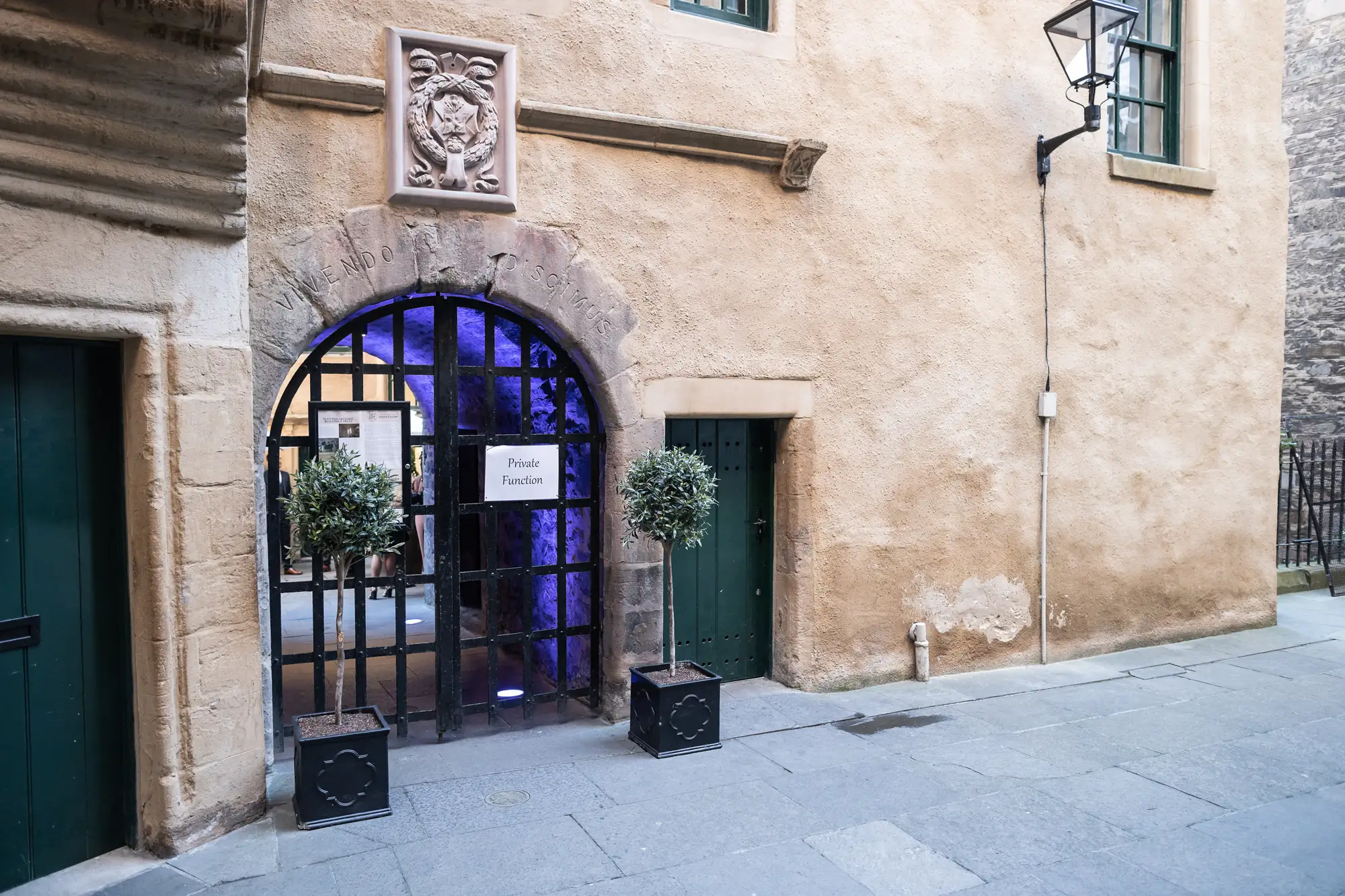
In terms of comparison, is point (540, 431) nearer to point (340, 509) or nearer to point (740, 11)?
point (340, 509)

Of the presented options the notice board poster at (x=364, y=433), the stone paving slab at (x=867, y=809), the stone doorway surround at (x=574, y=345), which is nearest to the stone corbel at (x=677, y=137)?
the stone doorway surround at (x=574, y=345)

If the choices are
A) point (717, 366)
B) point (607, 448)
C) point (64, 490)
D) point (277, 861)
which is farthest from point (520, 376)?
point (277, 861)

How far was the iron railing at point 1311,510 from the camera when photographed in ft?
31.6

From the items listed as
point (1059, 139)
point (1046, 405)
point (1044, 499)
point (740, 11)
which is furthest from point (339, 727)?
point (1059, 139)

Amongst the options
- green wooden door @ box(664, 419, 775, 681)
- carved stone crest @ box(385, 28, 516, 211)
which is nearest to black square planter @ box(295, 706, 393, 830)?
green wooden door @ box(664, 419, 775, 681)

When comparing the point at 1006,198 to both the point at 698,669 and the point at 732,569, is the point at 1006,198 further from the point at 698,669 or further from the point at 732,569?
the point at 698,669

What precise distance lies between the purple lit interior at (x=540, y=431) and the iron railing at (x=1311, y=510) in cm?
654

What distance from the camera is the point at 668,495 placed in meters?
4.96

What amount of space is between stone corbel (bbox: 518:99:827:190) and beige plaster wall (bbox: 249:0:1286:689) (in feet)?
0.31

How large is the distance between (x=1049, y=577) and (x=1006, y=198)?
2848 mm

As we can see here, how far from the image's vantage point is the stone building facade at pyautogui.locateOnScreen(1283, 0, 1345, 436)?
12.8m

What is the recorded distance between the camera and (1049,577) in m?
7.02

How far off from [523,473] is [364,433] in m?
0.91

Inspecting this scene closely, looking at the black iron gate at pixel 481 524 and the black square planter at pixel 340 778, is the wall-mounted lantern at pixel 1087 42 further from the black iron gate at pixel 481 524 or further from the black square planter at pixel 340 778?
the black square planter at pixel 340 778
